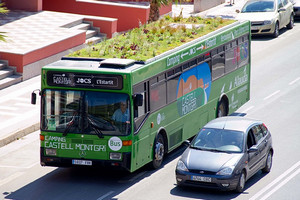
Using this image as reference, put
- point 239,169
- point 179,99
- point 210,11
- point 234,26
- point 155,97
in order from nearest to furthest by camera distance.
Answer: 1. point 239,169
2. point 155,97
3. point 179,99
4. point 234,26
5. point 210,11

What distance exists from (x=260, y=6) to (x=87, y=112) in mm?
20443

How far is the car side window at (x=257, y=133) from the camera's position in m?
16.7

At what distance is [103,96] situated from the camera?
15.9m

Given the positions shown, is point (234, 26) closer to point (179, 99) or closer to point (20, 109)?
point (179, 99)

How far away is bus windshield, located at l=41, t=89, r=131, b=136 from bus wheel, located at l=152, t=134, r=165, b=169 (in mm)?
1658

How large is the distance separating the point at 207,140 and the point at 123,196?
243 centimetres

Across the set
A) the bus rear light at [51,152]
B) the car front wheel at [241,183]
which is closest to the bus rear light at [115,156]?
the bus rear light at [51,152]

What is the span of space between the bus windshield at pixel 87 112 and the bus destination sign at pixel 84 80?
0.18m

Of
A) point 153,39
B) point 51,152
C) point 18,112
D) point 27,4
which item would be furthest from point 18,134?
point 27,4

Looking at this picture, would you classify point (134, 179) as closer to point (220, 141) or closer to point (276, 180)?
point (220, 141)

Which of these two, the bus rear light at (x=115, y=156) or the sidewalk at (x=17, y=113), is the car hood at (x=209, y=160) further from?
the sidewalk at (x=17, y=113)

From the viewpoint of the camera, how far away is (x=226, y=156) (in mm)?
15688

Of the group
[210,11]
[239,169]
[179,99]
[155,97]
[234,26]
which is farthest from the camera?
[210,11]

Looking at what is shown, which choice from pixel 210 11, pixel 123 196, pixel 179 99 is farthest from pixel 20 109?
pixel 210 11
